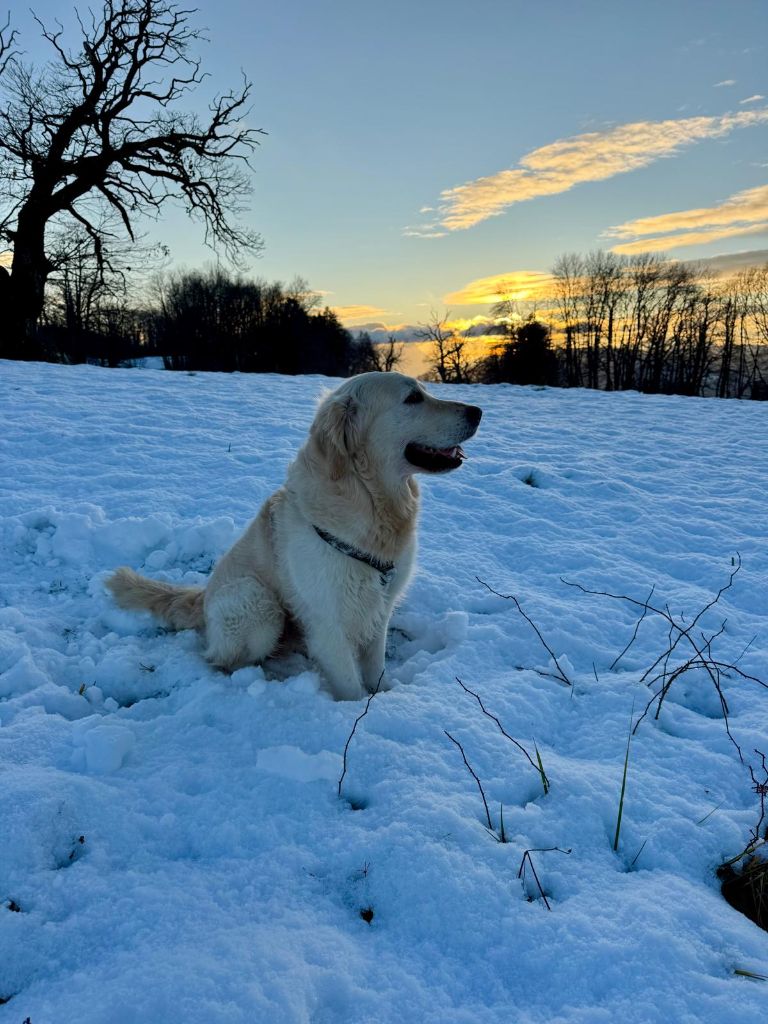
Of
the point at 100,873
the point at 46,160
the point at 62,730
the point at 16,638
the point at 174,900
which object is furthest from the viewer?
the point at 46,160

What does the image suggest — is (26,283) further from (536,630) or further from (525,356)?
(525,356)

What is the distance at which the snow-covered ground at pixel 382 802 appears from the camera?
4.78 ft

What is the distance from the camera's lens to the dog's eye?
3.19m

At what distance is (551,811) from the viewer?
2.08 metres

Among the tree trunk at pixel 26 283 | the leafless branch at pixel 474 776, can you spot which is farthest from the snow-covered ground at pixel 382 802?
the tree trunk at pixel 26 283

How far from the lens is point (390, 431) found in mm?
3125

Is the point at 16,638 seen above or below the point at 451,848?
above

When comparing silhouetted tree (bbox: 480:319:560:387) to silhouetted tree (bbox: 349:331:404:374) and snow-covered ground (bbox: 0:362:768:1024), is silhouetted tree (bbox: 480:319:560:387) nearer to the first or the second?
silhouetted tree (bbox: 349:331:404:374)

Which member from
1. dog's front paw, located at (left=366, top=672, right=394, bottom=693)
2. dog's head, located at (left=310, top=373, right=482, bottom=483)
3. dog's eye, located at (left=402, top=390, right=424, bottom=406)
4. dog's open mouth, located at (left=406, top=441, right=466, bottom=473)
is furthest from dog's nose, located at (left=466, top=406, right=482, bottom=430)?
dog's front paw, located at (left=366, top=672, right=394, bottom=693)

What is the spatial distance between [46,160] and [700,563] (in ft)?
71.6

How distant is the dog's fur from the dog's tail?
225 millimetres

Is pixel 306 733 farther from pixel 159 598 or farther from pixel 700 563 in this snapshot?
pixel 700 563

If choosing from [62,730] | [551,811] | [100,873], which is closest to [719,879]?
[551,811]

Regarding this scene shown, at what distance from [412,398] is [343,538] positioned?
89 cm
